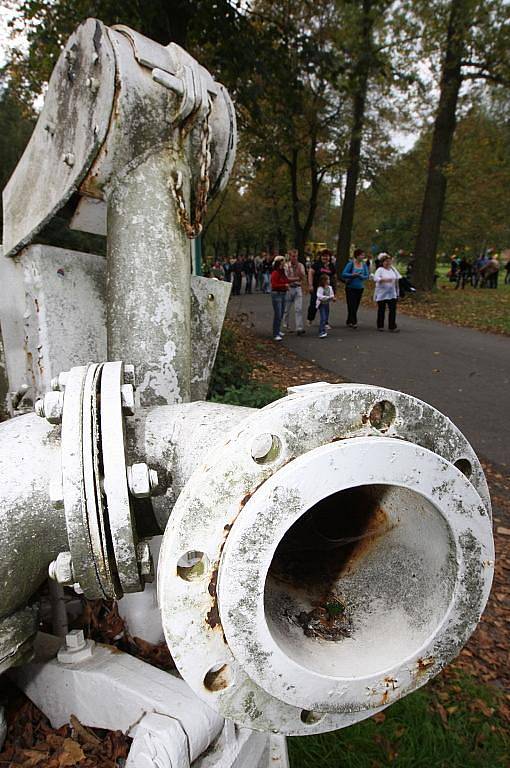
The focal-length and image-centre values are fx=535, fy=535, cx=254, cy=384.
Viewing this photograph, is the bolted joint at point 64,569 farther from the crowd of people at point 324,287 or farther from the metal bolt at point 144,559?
the crowd of people at point 324,287

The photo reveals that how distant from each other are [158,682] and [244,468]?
83cm

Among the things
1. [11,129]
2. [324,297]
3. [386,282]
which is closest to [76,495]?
[324,297]

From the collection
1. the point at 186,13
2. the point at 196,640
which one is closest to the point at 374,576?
the point at 196,640

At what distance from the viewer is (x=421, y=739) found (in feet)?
7.18

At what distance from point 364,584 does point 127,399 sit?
680 mm

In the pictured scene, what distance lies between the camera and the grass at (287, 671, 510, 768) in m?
2.06

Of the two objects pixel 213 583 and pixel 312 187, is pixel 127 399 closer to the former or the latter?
pixel 213 583

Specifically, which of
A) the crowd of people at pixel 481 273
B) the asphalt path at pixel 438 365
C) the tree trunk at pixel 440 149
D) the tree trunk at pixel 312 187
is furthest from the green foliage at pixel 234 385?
the crowd of people at pixel 481 273

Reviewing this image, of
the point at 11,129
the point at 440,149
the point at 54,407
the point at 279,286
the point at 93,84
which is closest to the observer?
the point at 54,407

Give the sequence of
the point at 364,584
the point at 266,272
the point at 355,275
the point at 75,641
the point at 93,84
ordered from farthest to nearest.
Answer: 1. the point at 266,272
2. the point at 355,275
3. the point at 93,84
4. the point at 75,641
5. the point at 364,584

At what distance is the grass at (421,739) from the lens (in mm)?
2062

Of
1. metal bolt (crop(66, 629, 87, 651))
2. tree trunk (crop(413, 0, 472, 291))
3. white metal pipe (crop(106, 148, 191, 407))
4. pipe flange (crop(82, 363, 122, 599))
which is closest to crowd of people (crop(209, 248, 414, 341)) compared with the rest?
tree trunk (crop(413, 0, 472, 291))

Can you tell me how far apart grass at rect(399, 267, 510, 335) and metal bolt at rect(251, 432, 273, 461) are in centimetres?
1080

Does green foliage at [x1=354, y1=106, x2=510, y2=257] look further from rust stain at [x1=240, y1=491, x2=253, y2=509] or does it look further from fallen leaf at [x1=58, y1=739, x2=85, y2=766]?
fallen leaf at [x1=58, y1=739, x2=85, y2=766]
